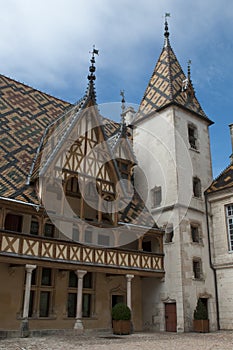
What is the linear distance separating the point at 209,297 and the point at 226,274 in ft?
3.76

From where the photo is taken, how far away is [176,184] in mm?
16375

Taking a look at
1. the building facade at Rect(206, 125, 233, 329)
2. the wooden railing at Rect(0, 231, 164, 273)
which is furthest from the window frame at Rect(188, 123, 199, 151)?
the wooden railing at Rect(0, 231, 164, 273)

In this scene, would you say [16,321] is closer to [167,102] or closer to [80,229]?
[80,229]

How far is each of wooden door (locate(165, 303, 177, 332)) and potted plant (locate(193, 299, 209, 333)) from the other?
840mm

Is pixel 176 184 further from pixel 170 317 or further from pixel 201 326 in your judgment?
pixel 201 326

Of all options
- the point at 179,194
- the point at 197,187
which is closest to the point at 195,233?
the point at 179,194

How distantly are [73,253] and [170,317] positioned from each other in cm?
497

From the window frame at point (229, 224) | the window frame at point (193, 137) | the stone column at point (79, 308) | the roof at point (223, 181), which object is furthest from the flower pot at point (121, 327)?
the window frame at point (193, 137)

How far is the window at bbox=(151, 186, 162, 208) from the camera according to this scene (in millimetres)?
17188

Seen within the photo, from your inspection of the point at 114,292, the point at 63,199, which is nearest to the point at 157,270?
the point at 114,292

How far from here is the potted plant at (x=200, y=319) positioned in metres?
14.1

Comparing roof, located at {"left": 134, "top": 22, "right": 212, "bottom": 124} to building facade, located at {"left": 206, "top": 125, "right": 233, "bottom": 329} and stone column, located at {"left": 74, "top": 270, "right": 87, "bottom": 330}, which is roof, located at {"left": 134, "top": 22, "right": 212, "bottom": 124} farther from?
stone column, located at {"left": 74, "top": 270, "right": 87, "bottom": 330}

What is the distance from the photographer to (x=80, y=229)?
1350 centimetres

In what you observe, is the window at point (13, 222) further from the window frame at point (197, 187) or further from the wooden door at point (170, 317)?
the window frame at point (197, 187)
